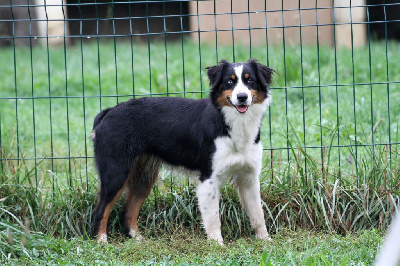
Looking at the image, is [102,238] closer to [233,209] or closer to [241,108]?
[233,209]

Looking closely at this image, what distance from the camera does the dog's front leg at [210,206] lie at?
472 cm

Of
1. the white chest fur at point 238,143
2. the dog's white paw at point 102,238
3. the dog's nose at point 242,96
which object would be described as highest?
the dog's nose at point 242,96

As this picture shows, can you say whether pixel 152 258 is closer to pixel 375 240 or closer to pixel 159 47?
pixel 375 240

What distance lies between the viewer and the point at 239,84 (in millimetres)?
4516

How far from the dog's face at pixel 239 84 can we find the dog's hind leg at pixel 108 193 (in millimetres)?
956

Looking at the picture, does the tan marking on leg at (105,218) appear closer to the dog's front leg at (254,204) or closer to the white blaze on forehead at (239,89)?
the dog's front leg at (254,204)

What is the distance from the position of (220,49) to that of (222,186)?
764 cm

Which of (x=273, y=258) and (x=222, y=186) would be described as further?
(x=222, y=186)

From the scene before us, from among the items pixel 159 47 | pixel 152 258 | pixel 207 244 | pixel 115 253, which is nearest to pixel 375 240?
pixel 207 244

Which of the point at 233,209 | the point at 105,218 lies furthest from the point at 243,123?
the point at 105,218

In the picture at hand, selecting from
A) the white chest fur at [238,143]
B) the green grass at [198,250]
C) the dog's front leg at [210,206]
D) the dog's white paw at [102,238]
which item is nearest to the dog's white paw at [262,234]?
the green grass at [198,250]

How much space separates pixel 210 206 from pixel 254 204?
13.9 inches

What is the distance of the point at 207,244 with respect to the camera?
4496mm

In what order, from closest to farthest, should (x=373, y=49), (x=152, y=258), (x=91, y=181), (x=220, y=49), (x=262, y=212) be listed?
1. (x=152, y=258)
2. (x=262, y=212)
3. (x=91, y=181)
4. (x=373, y=49)
5. (x=220, y=49)
